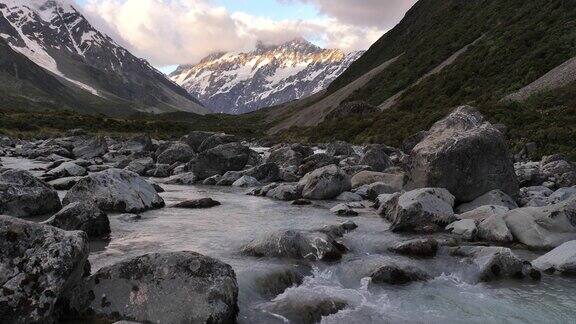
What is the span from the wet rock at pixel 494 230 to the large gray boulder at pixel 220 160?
2326 cm

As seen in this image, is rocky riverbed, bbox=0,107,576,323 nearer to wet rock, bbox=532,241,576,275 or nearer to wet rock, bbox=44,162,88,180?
wet rock, bbox=532,241,576,275

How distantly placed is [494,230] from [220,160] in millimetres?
24571

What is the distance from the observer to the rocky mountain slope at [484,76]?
42.8m

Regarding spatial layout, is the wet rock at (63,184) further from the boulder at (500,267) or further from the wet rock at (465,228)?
the boulder at (500,267)

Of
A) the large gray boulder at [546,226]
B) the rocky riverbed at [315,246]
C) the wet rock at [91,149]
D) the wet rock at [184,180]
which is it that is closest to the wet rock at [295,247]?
the rocky riverbed at [315,246]

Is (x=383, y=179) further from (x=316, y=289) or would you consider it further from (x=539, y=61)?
(x=539, y=61)

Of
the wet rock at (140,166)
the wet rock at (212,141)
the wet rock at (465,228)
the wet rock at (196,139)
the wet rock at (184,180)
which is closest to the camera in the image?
the wet rock at (465,228)

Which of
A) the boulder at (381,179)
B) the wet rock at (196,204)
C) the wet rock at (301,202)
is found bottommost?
the wet rock at (301,202)

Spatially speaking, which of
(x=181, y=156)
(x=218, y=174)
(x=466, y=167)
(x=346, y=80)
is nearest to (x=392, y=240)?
(x=466, y=167)

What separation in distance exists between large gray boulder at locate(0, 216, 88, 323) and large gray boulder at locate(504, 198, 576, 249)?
1302cm

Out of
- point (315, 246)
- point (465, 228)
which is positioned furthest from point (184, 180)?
point (465, 228)

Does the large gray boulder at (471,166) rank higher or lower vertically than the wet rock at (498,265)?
higher

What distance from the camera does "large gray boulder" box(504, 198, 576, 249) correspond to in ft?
49.5

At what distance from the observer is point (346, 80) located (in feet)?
561
